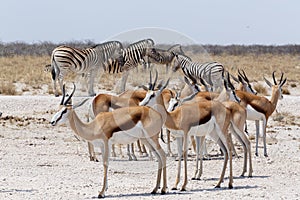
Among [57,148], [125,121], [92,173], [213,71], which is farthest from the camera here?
[213,71]

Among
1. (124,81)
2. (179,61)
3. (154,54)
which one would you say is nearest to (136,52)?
(154,54)

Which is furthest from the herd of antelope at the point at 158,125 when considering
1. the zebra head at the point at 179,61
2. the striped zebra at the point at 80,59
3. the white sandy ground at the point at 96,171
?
the striped zebra at the point at 80,59

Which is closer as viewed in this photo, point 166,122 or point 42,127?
point 166,122

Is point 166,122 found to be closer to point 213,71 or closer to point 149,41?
point 213,71

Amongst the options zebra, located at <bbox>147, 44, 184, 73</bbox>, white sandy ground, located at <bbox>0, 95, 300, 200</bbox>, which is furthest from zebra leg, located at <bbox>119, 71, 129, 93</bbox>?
white sandy ground, located at <bbox>0, 95, 300, 200</bbox>

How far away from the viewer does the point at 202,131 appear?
10172mm

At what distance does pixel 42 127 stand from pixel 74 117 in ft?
25.9

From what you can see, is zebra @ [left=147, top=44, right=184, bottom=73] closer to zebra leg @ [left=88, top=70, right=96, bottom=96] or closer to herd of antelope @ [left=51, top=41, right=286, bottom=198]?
zebra leg @ [left=88, top=70, right=96, bottom=96]

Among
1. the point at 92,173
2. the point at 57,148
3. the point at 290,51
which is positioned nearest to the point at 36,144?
the point at 57,148

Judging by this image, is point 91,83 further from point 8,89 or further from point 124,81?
point 8,89

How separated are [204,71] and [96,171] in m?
9.30

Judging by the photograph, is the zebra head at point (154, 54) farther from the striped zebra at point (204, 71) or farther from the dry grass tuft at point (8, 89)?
the dry grass tuft at point (8, 89)

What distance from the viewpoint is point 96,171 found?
37.8 feet

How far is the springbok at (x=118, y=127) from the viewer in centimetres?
940
